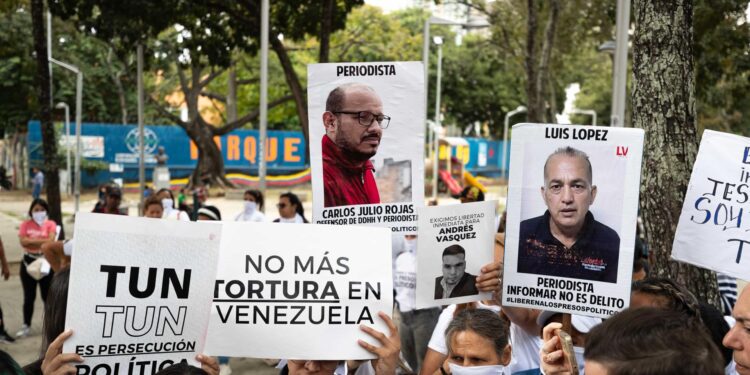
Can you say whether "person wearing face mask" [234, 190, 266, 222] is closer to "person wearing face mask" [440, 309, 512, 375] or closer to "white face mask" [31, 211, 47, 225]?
"white face mask" [31, 211, 47, 225]

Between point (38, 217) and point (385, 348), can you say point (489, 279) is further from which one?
point (38, 217)

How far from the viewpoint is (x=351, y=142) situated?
5320mm

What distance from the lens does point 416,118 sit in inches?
210

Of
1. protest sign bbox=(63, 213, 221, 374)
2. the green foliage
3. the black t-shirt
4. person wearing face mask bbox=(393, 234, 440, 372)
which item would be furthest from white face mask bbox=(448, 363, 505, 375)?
the green foliage

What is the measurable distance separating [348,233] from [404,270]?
408cm

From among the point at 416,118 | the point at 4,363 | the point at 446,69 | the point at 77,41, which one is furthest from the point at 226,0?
the point at 446,69

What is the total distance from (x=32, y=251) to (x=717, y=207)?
7929 millimetres

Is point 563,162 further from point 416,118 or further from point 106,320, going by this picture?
point 106,320

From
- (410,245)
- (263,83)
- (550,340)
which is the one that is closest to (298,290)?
(550,340)

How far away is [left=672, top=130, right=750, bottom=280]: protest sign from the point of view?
422cm

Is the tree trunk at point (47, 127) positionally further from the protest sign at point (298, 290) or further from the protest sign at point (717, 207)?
the protest sign at point (717, 207)

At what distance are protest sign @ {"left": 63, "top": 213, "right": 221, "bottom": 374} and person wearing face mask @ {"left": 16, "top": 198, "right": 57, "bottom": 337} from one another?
6.82 m

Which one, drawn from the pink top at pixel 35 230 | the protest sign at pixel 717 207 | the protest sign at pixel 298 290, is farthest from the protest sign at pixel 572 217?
the pink top at pixel 35 230

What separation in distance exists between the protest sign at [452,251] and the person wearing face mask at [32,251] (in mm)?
6358
